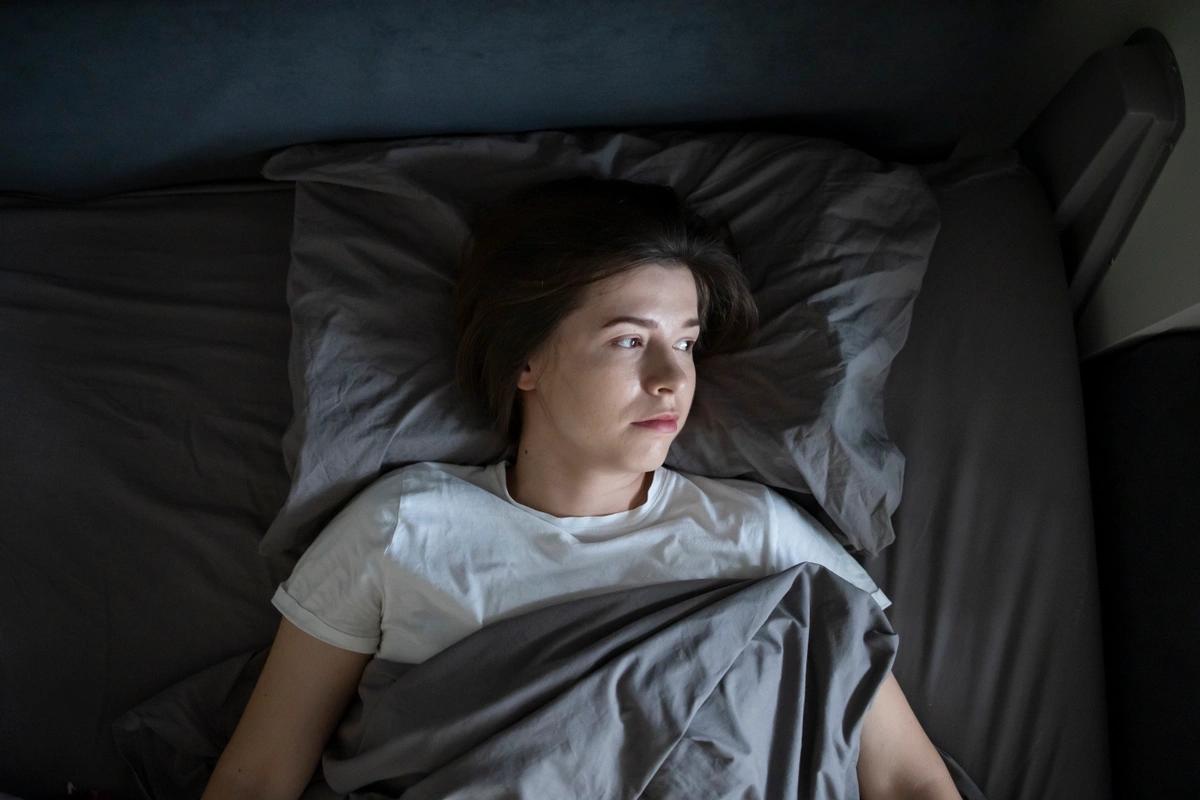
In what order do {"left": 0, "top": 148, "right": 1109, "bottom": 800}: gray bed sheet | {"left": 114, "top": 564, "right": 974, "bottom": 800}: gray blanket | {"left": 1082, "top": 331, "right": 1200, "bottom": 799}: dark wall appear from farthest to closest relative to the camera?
{"left": 0, "top": 148, "right": 1109, "bottom": 800}: gray bed sheet, {"left": 1082, "top": 331, "right": 1200, "bottom": 799}: dark wall, {"left": 114, "top": 564, "right": 974, "bottom": 800}: gray blanket

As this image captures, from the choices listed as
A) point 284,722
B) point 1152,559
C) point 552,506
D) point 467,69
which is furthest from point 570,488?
point 1152,559

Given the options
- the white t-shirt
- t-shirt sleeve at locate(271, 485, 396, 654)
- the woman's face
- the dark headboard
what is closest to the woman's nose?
the woman's face

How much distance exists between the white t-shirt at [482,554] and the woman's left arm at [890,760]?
0.15 metres

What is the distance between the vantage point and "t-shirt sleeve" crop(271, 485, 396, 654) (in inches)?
48.8

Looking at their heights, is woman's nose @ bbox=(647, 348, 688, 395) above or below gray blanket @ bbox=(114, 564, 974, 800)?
above

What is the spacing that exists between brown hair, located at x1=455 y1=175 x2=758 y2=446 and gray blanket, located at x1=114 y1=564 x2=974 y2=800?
0.31m

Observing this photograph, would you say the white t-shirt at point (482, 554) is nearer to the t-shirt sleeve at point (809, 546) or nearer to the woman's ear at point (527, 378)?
the t-shirt sleeve at point (809, 546)

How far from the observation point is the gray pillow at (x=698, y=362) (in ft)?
4.34

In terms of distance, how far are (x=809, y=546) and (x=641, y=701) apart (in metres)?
0.32

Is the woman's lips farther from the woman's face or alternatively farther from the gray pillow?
the gray pillow

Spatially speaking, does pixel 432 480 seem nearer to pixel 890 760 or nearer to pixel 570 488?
pixel 570 488

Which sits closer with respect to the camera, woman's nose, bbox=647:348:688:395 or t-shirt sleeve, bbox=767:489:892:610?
woman's nose, bbox=647:348:688:395

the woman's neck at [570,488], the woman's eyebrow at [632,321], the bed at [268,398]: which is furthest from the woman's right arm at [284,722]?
the woman's eyebrow at [632,321]

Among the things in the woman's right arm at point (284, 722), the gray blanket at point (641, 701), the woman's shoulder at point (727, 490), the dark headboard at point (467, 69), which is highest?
the dark headboard at point (467, 69)
